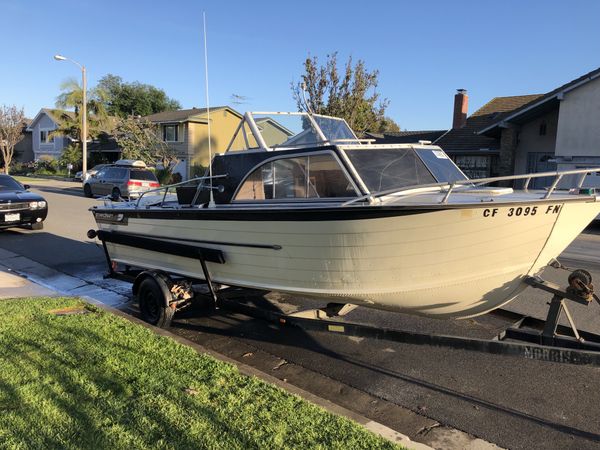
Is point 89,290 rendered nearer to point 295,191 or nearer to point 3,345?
point 3,345

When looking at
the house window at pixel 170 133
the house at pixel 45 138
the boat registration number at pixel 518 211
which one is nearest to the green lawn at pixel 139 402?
the boat registration number at pixel 518 211

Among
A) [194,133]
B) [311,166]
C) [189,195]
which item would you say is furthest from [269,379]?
[194,133]

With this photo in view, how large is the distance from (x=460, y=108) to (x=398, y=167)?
26.0 meters

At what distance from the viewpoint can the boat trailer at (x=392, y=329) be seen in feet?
12.6

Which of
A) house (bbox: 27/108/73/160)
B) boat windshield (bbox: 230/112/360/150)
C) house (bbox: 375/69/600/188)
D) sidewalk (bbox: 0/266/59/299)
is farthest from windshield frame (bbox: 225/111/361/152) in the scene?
house (bbox: 27/108/73/160)

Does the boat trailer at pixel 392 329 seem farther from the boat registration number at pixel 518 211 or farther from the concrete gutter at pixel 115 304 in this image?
the boat registration number at pixel 518 211

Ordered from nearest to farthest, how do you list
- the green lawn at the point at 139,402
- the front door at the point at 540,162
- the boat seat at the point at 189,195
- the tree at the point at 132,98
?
the green lawn at the point at 139,402
the boat seat at the point at 189,195
the front door at the point at 540,162
the tree at the point at 132,98

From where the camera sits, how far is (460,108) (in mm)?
29047

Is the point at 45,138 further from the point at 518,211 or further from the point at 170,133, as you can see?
the point at 518,211

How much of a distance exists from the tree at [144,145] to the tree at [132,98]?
121ft

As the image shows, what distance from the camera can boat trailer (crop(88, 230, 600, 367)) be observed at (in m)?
3.85

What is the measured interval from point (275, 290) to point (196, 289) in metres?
1.50

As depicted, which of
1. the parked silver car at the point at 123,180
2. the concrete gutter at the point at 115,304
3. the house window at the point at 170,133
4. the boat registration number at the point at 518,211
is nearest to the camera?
the concrete gutter at the point at 115,304

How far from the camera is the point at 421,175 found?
5320 mm
